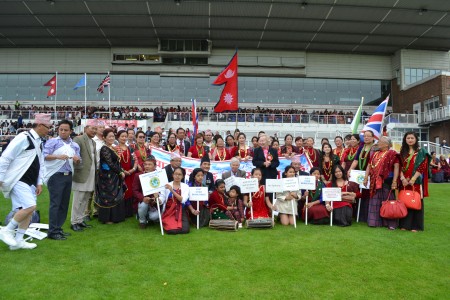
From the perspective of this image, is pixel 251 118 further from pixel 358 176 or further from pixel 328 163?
pixel 358 176

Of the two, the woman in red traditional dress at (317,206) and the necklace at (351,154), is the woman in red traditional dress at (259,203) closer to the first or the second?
the woman in red traditional dress at (317,206)

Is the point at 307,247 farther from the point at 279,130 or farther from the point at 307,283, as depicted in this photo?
the point at 279,130

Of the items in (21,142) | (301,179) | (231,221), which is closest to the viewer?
(21,142)

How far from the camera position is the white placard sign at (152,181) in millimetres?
6512

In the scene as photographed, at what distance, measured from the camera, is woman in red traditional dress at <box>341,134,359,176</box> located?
8.11 m

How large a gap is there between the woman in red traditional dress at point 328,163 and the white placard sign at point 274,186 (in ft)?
4.08

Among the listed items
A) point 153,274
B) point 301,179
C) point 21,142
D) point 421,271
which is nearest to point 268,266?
point 153,274

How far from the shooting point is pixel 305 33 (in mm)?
30969

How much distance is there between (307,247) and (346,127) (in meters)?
23.2

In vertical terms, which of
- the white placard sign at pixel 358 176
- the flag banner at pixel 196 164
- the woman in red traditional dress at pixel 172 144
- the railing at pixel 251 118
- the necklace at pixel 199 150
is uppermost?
the railing at pixel 251 118

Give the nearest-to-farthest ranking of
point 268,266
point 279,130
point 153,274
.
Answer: point 153,274, point 268,266, point 279,130

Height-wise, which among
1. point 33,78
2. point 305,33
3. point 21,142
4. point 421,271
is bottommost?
point 421,271

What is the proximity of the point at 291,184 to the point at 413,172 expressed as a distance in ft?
7.31

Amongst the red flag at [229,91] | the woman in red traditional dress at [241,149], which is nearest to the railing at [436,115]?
the red flag at [229,91]
